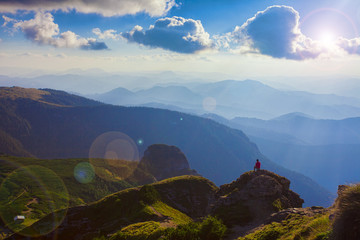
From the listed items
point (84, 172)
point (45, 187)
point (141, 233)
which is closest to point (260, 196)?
point (141, 233)

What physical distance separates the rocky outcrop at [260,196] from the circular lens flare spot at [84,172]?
13911cm

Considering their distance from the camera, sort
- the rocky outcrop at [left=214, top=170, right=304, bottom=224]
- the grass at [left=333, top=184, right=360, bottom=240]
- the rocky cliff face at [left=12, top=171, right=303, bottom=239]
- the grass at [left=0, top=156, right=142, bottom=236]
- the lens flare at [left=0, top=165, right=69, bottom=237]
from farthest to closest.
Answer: the grass at [left=0, top=156, right=142, bottom=236] → the lens flare at [left=0, top=165, right=69, bottom=237] → the rocky outcrop at [left=214, top=170, right=304, bottom=224] → the rocky cliff face at [left=12, top=171, right=303, bottom=239] → the grass at [left=333, top=184, right=360, bottom=240]

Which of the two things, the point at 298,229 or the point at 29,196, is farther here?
the point at 29,196

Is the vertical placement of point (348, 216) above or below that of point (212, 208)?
above

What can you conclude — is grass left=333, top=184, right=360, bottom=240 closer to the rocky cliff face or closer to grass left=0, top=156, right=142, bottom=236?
the rocky cliff face

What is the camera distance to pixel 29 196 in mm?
111250

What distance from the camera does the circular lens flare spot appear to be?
152850 mm

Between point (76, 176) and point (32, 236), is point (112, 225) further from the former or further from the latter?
point (76, 176)

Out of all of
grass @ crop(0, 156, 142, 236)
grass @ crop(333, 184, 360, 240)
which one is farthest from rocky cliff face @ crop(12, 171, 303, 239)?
grass @ crop(0, 156, 142, 236)

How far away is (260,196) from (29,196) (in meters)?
120

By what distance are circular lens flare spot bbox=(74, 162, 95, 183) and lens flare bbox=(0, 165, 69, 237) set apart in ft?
45.0

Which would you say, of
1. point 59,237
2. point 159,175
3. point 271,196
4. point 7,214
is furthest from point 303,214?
point 159,175

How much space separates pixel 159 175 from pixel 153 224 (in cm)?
16901

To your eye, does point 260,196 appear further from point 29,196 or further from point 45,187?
point 45,187
